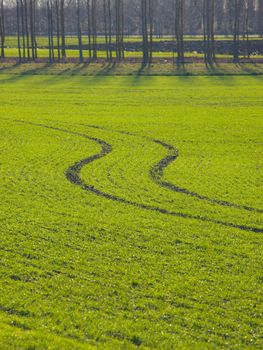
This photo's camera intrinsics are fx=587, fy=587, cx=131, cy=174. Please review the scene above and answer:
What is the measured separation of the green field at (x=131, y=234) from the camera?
11.2 metres

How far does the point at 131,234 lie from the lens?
1633cm

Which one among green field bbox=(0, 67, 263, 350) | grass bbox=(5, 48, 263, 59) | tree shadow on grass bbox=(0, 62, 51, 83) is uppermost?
grass bbox=(5, 48, 263, 59)

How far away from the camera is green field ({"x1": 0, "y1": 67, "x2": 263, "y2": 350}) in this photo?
11.2 m

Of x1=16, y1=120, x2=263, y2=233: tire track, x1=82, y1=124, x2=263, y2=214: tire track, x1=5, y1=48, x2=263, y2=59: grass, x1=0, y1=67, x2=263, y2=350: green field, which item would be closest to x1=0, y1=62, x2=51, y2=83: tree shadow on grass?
x1=5, y1=48, x2=263, y2=59: grass

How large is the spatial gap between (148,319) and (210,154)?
56.4 feet

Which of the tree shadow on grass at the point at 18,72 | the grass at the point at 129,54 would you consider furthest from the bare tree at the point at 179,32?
the tree shadow on grass at the point at 18,72

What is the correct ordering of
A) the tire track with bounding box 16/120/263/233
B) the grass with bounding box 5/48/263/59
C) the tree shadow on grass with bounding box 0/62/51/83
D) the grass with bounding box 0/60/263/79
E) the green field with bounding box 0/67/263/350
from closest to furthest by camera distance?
1. the green field with bounding box 0/67/263/350
2. the tire track with bounding box 16/120/263/233
3. the tree shadow on grass with bounding box 0/62/51/83
4. the grass with bounding box 0/60/263/79
5. the grass with bounding box 5/48/263/59

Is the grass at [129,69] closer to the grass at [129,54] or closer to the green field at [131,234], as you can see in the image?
the grass at [129,54]

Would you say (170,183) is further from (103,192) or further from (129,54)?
(129,54)

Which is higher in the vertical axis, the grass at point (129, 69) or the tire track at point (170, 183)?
the grass at point (129, 69)

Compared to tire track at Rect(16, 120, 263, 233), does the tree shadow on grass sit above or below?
above

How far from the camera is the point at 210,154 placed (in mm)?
27891

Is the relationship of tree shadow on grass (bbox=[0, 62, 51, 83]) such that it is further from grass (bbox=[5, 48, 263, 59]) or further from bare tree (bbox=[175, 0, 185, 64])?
bare tree (bbox=[175, 0, 185, 64])

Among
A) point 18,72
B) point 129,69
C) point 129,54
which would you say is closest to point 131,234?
point 18,72
